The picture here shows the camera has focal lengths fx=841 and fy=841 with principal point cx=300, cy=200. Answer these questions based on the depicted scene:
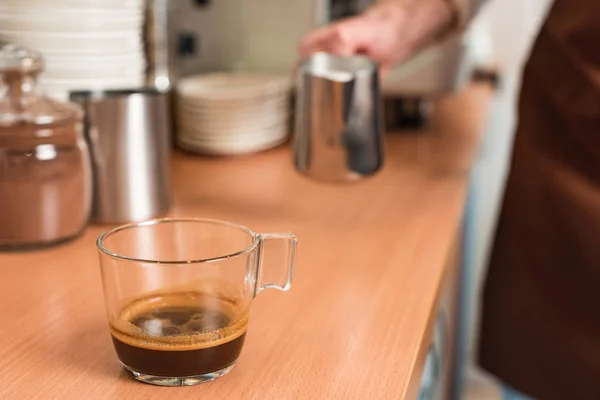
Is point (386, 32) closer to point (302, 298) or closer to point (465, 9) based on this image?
point (465, 9)

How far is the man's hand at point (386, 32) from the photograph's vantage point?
0.97 m

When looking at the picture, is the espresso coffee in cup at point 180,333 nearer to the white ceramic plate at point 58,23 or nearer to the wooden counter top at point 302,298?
the wooden counter top at point 302,298

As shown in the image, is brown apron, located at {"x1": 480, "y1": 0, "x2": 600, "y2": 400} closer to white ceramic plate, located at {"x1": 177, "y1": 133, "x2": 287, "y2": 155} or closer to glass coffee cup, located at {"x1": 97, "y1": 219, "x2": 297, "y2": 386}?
white ceramic plate, located at {"x1": 177, "y1": 133, "x2": 287, "y2": 155}

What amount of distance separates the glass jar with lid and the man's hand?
0.31 meters

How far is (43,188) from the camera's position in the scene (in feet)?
2.55

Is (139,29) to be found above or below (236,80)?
above

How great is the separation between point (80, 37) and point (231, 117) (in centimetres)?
28

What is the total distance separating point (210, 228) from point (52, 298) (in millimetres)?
166

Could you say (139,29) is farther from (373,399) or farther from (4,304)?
(373,399)

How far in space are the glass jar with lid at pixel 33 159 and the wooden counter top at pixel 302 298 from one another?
0.09 feet

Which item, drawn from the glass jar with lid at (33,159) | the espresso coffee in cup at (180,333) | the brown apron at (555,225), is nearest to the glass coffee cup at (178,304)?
the espresso coffee in cup at (180,333)

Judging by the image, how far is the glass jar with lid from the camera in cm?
77

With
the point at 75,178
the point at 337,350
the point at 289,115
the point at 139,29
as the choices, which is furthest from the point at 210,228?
the point at 289,115

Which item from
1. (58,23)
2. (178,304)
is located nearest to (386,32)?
(58,23)
